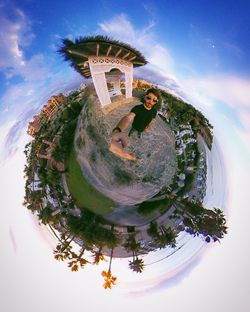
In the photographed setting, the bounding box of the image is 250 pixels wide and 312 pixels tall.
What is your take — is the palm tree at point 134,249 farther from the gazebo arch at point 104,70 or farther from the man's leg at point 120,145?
the gazebo arch at point 104,70

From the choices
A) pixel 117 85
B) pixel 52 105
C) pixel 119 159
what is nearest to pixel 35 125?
pixel 52 105

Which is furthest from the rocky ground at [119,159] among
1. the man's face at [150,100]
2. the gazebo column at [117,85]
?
the man's face at [150,100]

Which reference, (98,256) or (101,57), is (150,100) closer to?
(101,57)

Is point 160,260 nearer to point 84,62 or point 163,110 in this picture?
point 163,110

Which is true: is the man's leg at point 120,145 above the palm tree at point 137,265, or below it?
above

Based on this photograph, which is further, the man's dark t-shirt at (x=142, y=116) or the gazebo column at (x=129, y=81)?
the gazebo column at (x=129, y=81)
